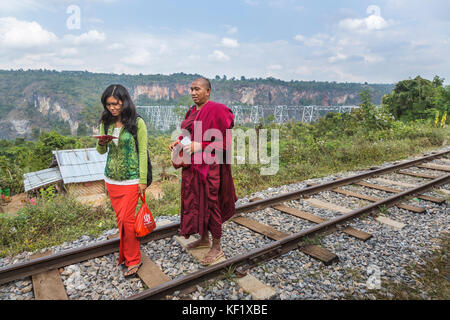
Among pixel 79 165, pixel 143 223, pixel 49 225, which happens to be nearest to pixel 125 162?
pixel 143 223

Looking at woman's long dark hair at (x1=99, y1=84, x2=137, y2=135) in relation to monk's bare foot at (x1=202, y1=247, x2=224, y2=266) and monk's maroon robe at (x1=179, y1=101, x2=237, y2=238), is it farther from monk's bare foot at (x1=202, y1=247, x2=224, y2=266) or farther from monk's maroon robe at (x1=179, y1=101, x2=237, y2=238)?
monk's bare foot at (x1=202, y1=247, x2=224, y2=266)

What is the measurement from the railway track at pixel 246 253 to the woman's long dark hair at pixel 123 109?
1.50 m

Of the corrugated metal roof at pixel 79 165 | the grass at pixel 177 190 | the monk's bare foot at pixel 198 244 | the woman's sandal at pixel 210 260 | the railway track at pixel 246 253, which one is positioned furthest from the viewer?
the corrugated metal roof at pixel 79 165

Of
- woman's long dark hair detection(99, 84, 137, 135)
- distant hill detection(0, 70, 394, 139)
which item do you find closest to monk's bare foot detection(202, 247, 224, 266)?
woman's long dark hair detection(99, 84, 137, 135)

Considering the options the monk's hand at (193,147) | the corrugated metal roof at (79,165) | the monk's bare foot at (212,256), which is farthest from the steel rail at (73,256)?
the corrugated metal roof at (79,165)

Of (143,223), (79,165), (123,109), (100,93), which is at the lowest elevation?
(79,165)

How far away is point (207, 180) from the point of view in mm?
3166

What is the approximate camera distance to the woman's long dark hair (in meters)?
2.82

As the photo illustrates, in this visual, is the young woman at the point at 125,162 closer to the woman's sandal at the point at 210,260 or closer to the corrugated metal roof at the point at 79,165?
the woman's sandal at the point at 210,260

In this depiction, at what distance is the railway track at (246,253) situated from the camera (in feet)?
9.55

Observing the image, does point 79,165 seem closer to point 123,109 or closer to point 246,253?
point 123,109

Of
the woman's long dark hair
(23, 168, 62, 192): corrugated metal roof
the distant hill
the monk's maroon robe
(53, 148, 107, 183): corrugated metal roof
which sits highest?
the distant hill

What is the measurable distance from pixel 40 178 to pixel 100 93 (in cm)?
7591

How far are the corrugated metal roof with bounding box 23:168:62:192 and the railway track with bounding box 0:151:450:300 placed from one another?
1223 cm
